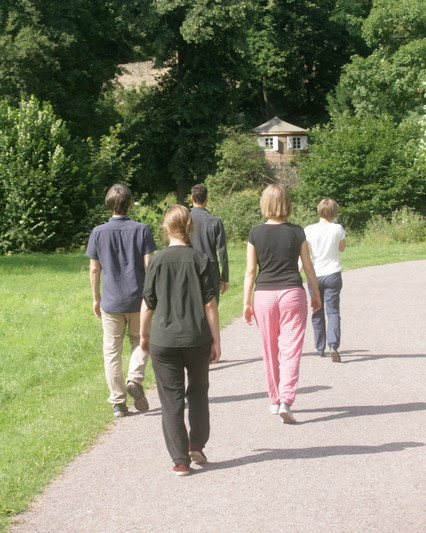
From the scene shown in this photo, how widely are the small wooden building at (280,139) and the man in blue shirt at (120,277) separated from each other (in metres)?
43.8

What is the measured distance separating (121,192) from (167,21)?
39537 millimetres

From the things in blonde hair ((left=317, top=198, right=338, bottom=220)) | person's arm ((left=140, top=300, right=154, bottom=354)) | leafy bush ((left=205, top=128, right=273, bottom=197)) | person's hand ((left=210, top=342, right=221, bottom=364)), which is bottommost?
person's hand ((left=210, top=342, right=221, bottom=364))

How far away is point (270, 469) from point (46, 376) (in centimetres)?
496

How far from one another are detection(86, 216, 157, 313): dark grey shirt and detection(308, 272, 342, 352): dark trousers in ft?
9.77

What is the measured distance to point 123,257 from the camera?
22.7 ft

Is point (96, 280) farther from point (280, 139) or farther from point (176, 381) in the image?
point (280, 139)

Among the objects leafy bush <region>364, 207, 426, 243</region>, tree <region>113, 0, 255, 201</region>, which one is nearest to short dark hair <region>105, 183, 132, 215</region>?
leafy bush <region>364, 207, 426, 243</region>

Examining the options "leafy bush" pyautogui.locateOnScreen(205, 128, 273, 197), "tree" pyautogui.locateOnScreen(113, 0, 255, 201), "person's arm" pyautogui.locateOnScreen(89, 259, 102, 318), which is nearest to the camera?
"person's arm" pyautogui.locateOnScreen(89, 259, 102, 318)

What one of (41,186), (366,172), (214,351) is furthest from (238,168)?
(214,351)

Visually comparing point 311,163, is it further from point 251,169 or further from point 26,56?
point 26,56

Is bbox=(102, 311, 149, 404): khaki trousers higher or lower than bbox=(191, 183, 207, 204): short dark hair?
lower

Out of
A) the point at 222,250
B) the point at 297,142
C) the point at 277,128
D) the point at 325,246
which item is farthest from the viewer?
the point at 297,142

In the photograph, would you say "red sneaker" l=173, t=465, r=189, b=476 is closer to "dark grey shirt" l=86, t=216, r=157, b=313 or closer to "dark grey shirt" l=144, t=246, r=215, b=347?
"dark grey shirt" l=144, t=246, r=215, b=347

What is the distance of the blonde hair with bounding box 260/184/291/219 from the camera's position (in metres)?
6.59
